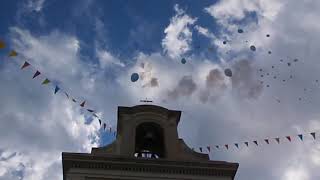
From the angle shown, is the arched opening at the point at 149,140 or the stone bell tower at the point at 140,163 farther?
the arched opening at the point at 149,140

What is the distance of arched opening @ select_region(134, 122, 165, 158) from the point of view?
31.3 meters

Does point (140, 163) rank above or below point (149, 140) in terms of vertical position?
below

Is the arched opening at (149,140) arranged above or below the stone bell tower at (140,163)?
above

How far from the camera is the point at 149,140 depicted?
3177cm

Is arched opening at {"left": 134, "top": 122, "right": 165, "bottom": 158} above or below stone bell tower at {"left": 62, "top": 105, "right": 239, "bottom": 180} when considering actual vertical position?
above

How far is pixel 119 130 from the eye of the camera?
31.4 metres

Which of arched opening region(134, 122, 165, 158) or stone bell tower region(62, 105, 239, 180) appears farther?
arched opening region(134, 122, 165, 158)

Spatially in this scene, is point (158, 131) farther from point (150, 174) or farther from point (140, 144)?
point (150, 174)

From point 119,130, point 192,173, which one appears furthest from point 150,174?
point 119,130

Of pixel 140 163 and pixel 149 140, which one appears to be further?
pixel 149 140

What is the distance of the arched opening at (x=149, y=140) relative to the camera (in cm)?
Answer: 3130

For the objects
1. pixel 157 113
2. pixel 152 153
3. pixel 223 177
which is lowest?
pixel 223 177

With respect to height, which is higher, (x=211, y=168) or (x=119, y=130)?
(x=119, y=130)

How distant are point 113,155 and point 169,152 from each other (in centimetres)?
304
